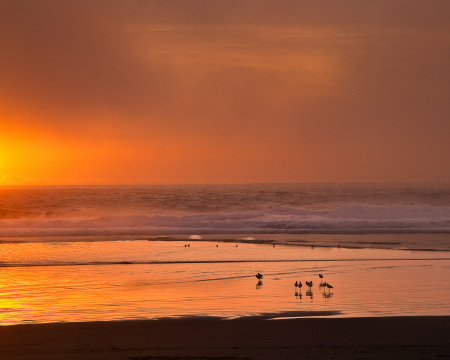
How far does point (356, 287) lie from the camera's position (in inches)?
637

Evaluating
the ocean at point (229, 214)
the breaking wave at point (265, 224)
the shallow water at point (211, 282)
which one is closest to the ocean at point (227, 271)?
the shallow water at point (211, 282)

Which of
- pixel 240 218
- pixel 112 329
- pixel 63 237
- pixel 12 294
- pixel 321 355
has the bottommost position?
pixel 321 355

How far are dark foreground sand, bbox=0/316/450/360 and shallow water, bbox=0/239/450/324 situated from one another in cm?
84

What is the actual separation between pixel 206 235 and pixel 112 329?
25.1m

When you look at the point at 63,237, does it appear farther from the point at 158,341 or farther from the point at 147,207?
the point at 147,207

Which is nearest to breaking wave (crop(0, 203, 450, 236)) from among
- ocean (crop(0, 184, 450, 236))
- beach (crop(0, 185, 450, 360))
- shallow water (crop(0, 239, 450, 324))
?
ocean (crop(0, 184, 450, 236))

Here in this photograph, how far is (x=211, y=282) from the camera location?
17125 mm

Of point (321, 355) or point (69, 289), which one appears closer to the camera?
point (321, 355)

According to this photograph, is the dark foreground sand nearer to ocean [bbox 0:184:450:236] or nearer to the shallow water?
the shallow water

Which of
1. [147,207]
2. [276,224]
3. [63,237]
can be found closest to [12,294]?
[63,237]

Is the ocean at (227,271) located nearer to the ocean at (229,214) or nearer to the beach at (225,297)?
the beach at (225,297)

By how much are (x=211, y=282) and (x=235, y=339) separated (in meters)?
6.72

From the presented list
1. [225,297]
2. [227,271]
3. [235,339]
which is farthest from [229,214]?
[235,339]

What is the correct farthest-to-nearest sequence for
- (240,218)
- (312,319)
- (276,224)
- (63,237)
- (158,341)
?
1. (240,218)
2. (276,224)
3. (63,237)
4. (312,319)
5. (158,341)
